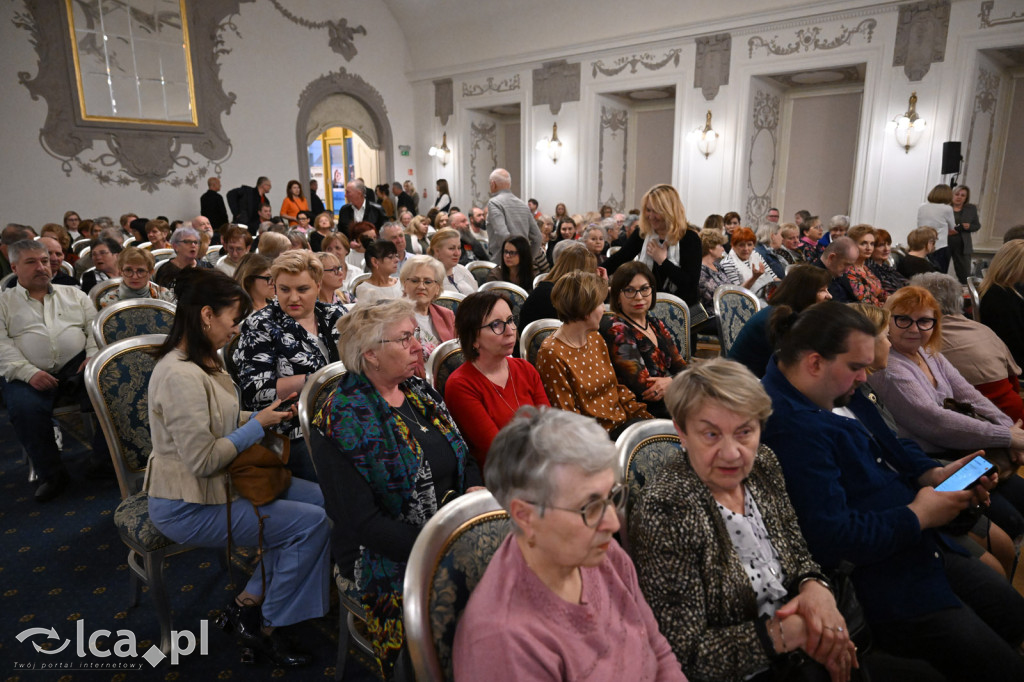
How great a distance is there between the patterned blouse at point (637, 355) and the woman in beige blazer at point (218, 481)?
4.59 feet

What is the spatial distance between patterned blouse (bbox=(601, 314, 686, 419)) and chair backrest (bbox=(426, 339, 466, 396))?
2.35 feet

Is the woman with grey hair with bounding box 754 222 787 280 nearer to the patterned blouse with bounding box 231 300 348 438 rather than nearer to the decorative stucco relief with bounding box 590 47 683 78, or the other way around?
the patterned blouse with bounding box 231 300 348 438

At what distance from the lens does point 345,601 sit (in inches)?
67.4

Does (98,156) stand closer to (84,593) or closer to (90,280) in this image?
(90,280)

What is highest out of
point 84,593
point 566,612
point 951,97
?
point 951,97

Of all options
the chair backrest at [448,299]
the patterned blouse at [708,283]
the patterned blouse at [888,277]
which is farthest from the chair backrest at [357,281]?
the patterned blouse at [888,277]

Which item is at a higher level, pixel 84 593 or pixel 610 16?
pixel 610 16

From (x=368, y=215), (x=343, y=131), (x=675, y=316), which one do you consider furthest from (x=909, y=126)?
(x=343, y=131)

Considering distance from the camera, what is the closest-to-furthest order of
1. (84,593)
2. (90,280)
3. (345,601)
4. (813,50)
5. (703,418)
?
1. (703,418)
2. (345,601)
3. (84,593)
4. (90,280)
5. (813,50)

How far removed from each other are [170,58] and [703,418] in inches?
456

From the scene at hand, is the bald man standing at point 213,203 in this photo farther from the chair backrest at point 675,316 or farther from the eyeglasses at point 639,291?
the eyeglasses at point 639,291

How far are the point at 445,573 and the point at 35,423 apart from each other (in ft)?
9.94

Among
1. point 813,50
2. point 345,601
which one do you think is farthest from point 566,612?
point 813,50

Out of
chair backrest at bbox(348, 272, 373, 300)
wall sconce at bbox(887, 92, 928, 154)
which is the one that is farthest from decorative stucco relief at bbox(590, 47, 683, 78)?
chair backrest at bbox(348, 272, 373, 300)
